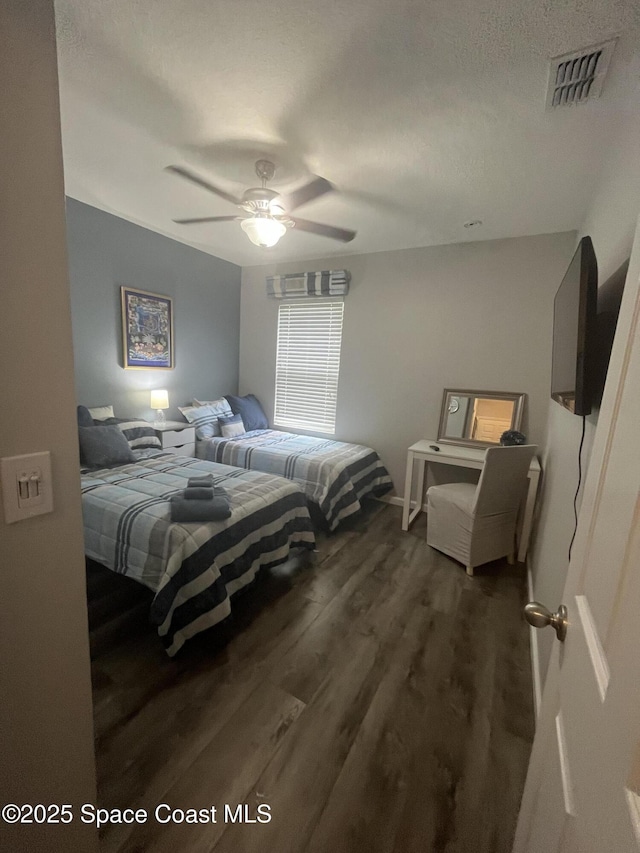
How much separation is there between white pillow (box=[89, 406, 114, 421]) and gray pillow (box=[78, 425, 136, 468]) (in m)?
0.37

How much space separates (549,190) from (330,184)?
1.41 meters

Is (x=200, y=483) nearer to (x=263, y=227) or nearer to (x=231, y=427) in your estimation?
(x=263, y=227)

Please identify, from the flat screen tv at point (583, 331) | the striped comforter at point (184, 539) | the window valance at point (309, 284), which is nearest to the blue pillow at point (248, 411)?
the window valance at point (309, 284)

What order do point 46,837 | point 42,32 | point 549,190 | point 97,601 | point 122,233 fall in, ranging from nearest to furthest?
point 42,32, point 46,837, point 97,601, point 549,190, point 122,233

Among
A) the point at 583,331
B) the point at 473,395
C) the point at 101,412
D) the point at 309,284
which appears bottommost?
the point at 101,412

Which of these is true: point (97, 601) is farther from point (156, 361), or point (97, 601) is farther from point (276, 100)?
point (276, 100)

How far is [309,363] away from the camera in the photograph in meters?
4.26

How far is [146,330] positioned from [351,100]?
2.80m

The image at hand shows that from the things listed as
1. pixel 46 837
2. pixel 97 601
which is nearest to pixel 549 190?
pixel 46 837

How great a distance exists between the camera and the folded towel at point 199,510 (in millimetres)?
1839

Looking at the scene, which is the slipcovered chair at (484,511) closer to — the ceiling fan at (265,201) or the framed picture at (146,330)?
the ceiling fan at (265,201)

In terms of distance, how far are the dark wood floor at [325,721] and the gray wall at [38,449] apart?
1.55 feet

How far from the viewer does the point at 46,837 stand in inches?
32.1

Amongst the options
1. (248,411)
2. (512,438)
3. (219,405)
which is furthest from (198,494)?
(512,438)
